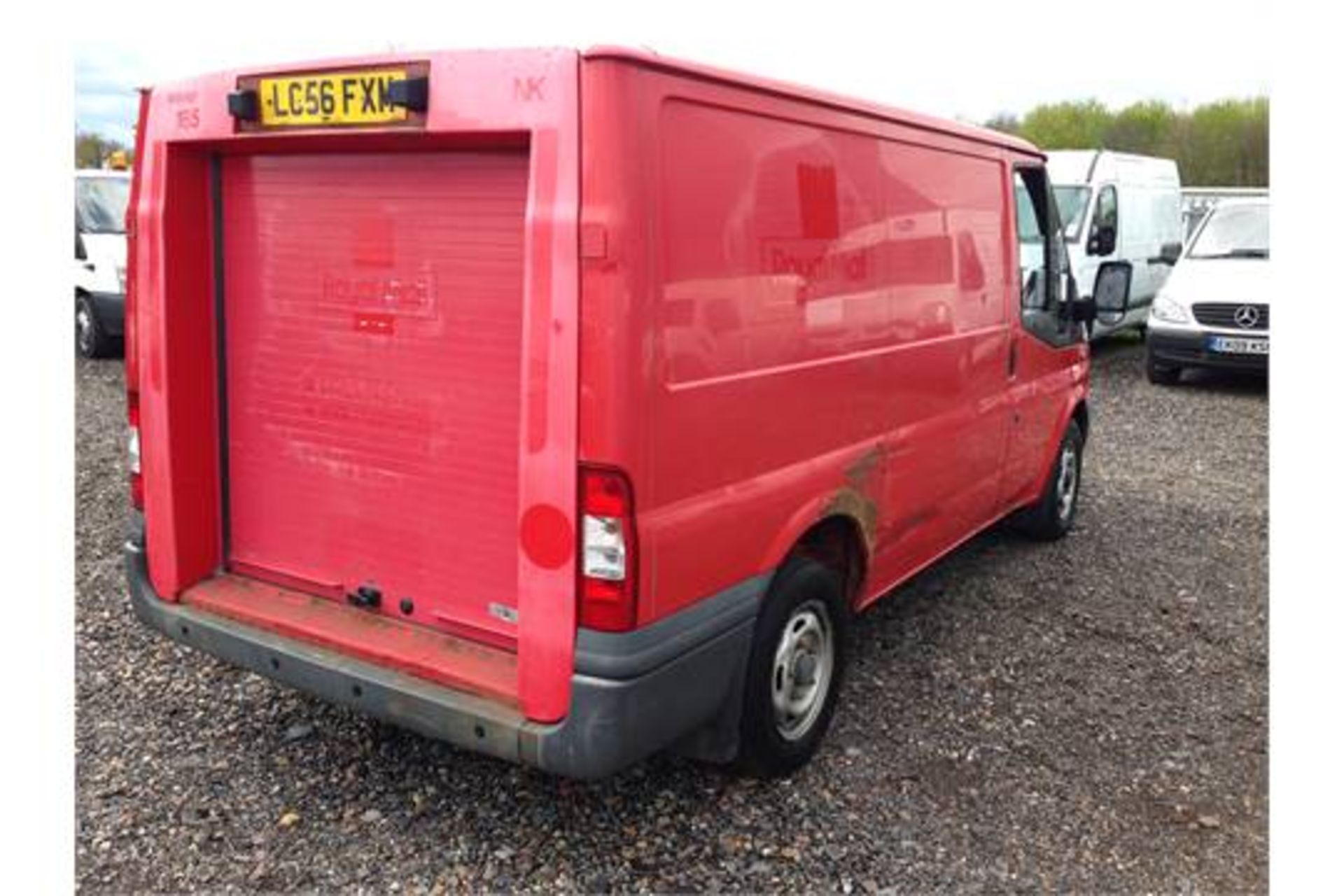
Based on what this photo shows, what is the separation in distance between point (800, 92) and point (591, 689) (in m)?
1.92

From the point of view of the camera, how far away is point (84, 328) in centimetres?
1240

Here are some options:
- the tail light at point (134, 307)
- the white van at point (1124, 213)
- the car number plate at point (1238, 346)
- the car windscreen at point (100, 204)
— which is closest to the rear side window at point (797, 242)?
the tail light at point (134, 307)

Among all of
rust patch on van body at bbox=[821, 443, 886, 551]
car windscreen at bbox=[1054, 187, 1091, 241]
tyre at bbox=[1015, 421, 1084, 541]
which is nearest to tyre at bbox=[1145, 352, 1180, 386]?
car windscreen at bbox=[1054, 187, 1091, 241]

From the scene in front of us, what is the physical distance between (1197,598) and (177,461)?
4.82 metres

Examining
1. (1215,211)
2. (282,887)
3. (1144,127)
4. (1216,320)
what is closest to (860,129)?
(282,887)

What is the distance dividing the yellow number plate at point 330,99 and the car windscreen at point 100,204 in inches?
389

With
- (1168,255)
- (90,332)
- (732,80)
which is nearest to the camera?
(732,80)

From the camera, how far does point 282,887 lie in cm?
319

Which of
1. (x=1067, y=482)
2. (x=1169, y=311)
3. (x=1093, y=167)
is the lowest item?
(x=1067, y=482)

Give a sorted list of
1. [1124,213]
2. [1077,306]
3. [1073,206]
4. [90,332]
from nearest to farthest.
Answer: [1077,306]
[90,332]
[1073,206]
[1124,213]

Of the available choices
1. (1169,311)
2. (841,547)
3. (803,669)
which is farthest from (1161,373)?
(803,669)

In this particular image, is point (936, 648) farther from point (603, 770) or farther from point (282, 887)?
point (282, 887)

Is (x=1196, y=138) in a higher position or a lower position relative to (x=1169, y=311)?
higher

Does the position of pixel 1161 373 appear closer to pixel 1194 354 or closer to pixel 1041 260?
pixel 1194 354
